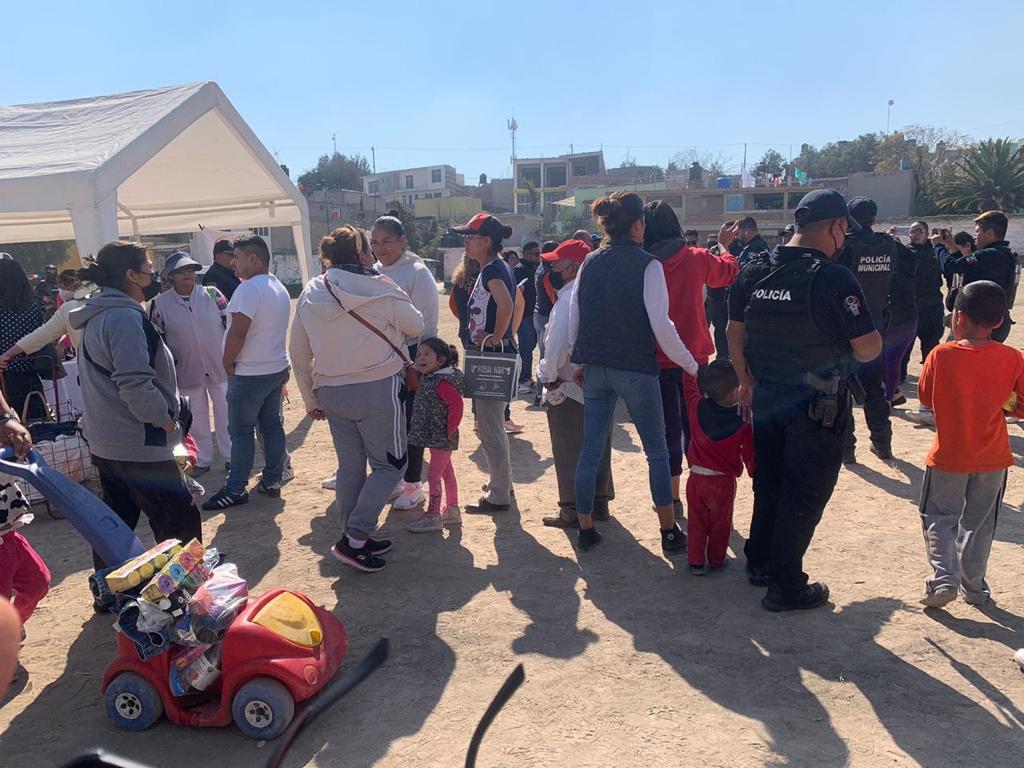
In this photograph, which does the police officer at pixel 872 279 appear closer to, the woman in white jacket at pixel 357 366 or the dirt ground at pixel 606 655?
the dirt ground at pixel 606 655

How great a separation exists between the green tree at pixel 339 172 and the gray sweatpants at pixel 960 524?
8717 centimetres

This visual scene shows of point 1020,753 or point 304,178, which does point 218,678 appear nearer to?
point 1020,753

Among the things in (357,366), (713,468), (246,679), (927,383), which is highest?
(357,366)

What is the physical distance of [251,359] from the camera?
17.8 ft

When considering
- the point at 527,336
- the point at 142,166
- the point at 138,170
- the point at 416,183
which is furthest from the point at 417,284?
the point at 416,183

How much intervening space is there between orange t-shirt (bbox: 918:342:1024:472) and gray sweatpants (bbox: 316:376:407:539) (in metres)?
2.81

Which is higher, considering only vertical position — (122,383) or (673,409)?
(122,383)

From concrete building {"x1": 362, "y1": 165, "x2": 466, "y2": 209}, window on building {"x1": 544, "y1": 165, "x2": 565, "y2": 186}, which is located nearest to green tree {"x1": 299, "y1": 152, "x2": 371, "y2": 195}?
concrete building {"x1": 362, "y1": 165, "x2": 466, "y2": 209}

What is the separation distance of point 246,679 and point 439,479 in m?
2.28

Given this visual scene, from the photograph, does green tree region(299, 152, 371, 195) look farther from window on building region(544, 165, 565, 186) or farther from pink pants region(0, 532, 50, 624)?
pink pants region(0, 532, 50, 624)

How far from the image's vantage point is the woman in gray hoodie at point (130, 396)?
11.5ft

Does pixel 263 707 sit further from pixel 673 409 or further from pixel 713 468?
pixel 673 409

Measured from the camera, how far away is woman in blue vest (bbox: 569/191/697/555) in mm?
4148

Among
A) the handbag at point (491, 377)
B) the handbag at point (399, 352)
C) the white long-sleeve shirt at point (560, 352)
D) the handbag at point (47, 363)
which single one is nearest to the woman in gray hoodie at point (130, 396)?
the handbag at point (399, 352)
